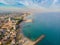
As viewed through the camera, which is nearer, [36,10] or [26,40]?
[26,40]

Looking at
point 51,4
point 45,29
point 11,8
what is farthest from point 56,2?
point 11,8

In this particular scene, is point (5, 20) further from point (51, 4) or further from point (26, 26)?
point (51, 4)

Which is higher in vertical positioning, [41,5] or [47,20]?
[41,5]

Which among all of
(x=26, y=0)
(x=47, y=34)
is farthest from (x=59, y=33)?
(x=26, y=0)

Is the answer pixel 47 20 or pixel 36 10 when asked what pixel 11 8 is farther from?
pixel 47 20

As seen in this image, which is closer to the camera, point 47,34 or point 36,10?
point 47,34

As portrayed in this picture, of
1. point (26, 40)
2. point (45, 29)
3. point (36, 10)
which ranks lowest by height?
point (26, 40)
